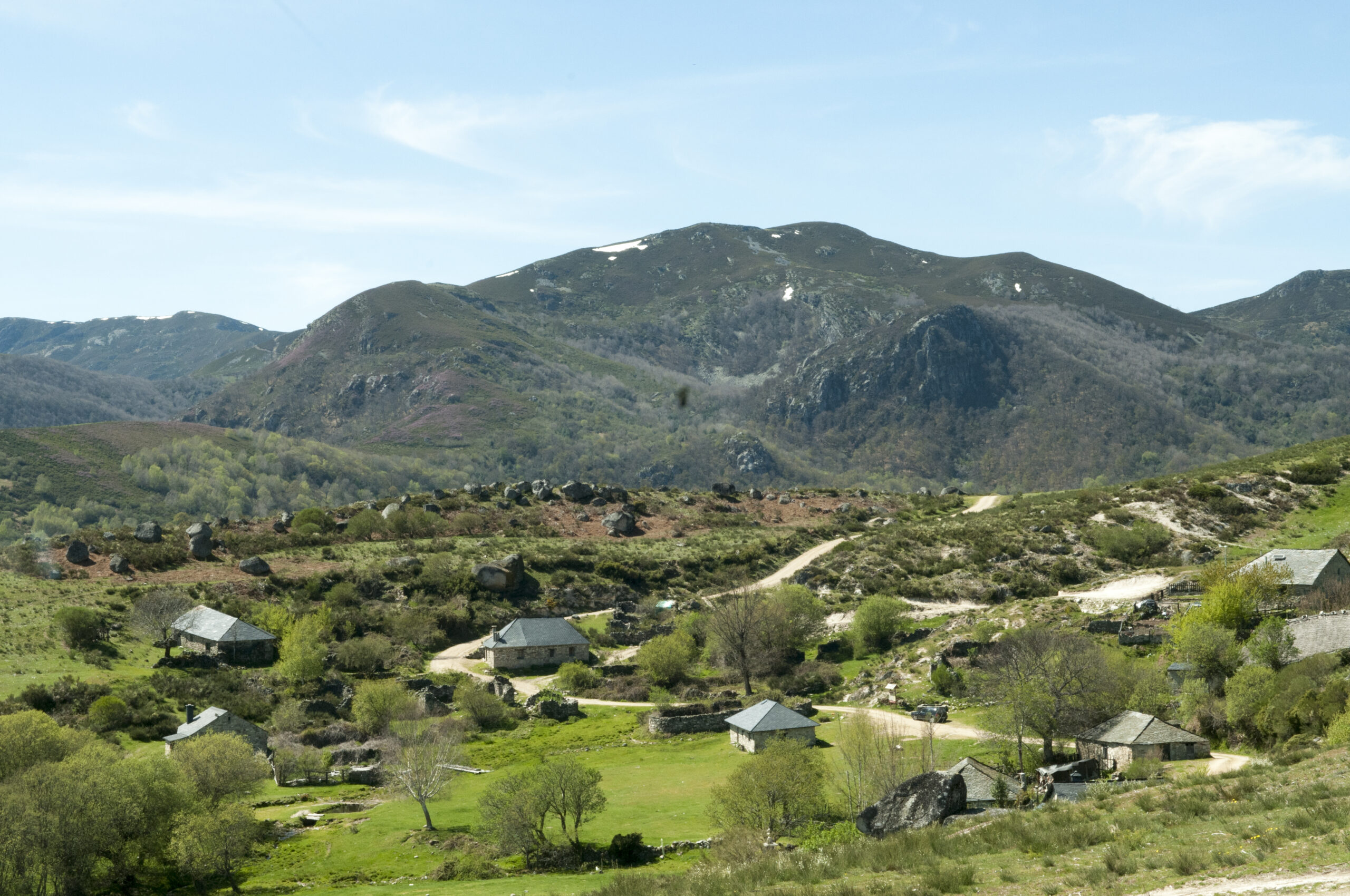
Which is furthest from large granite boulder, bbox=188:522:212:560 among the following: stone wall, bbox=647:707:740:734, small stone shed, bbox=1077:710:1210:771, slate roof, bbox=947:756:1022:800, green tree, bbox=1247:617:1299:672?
green tree, bbox=1247:617:1299:672

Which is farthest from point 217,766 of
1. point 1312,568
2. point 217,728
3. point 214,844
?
point 1312,568

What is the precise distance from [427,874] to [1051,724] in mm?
23145

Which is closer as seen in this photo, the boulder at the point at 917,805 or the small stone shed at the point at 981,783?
the boulder at the point at 917,805

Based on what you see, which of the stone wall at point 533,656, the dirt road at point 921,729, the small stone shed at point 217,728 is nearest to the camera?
the dirt road at point 921,729

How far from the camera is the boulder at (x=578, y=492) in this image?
108750 mm

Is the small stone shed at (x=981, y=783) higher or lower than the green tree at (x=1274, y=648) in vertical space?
lower

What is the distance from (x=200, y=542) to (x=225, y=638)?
23913 mm

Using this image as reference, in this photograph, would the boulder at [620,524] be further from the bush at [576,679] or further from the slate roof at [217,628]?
the slate roof at [217,628]

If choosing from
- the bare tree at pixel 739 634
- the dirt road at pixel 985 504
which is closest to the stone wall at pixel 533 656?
the bare tree at pixel 739 634

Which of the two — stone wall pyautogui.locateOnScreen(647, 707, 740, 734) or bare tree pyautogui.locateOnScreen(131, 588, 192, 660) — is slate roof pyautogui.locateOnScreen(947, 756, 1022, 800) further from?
bare tree pyautogui.locateOnScreen(131, 588, 192, 660)

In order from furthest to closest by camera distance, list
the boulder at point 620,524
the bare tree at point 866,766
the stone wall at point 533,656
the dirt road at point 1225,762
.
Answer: the boulder at point 620,524
the stone wall at point 533,656
the bare tree at point 866,766
the dirt road at point 1225,762

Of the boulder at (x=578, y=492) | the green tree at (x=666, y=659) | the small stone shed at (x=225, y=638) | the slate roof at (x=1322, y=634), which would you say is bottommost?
the green tree at (x=666, y=659)

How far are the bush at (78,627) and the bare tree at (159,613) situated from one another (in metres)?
3.73

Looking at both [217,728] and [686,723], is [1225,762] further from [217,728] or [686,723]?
[217,728]
